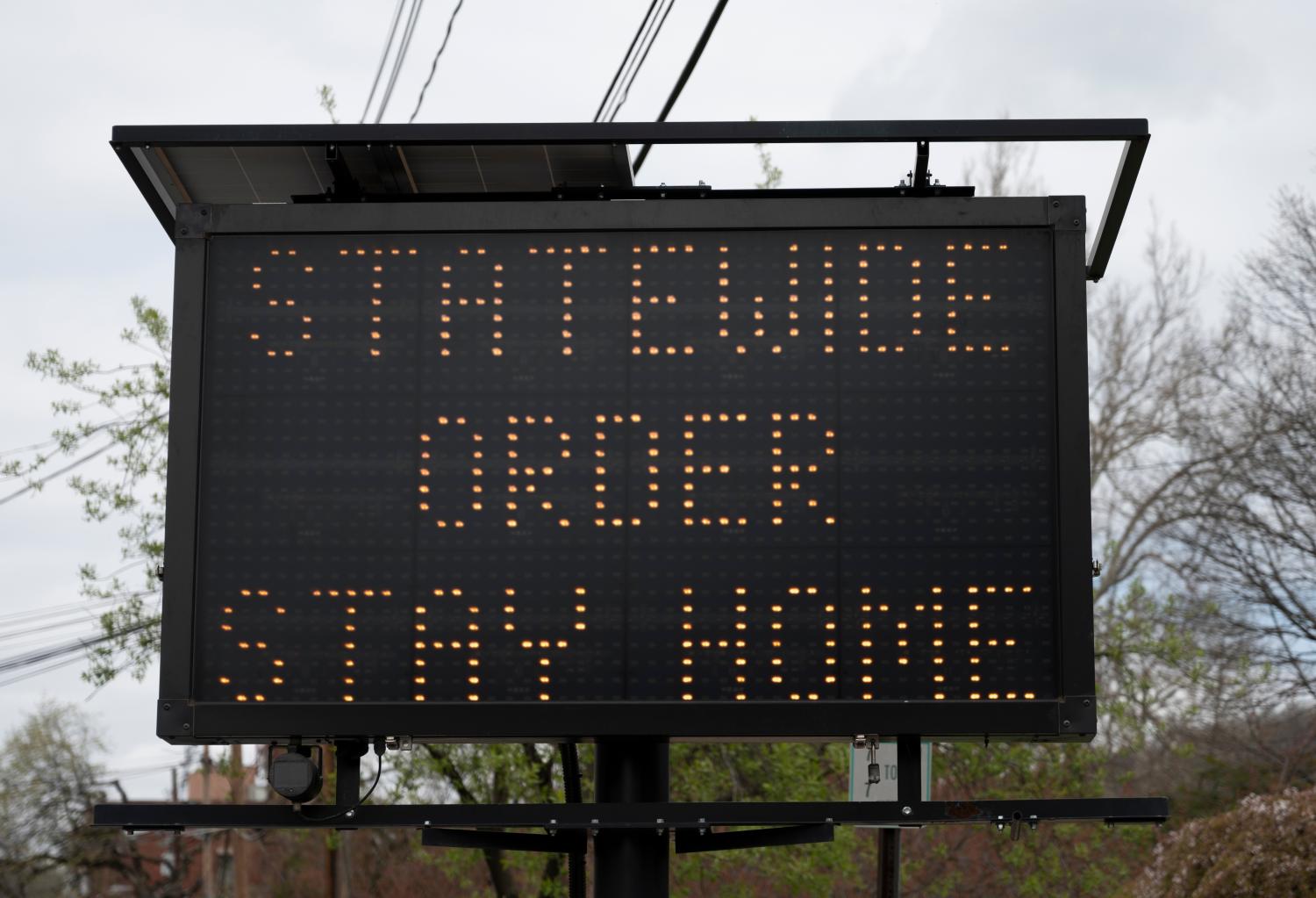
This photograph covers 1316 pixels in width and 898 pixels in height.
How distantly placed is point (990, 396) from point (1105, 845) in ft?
38.7


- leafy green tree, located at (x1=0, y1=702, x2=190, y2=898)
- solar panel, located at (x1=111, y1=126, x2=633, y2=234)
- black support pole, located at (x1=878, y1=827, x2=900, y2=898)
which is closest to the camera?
solar panel, located at (x1=111, y1=126, x2=633, y2=234)

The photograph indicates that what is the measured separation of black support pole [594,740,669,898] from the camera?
5.34 meters

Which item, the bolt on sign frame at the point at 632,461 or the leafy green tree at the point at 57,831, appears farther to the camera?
the leafy green tree at the point at 57,831

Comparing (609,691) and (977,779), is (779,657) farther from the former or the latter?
(977,779)

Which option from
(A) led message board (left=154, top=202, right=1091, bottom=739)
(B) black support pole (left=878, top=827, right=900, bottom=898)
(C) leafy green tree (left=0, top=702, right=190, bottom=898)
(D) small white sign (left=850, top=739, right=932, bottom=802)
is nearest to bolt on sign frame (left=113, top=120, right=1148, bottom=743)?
(A) led message board (left=154, top=202, right=1091, bottom=739)

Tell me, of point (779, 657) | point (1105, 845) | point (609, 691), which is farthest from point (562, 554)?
point (1105, 845)

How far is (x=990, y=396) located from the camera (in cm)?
479

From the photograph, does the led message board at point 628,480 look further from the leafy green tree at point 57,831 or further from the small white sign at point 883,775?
the leafy green tree at point 57,831

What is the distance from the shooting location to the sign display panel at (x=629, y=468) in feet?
15.2

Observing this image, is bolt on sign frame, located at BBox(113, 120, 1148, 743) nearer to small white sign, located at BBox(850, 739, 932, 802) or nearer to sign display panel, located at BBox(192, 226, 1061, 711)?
sign display panel, located at BBox(192, 226, 1061, 711)

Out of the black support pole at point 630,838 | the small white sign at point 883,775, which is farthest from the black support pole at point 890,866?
the black support pole at point 630,838

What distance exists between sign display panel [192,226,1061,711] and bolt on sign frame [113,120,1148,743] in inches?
0.4

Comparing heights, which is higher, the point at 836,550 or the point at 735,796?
the point at 836,550

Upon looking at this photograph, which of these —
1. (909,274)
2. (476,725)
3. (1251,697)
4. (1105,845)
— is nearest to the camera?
(476,725)
